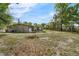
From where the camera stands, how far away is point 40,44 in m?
1.49

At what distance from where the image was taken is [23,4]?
150 centimetres

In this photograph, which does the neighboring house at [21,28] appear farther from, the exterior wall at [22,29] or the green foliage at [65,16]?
the green foliage at [65,16]

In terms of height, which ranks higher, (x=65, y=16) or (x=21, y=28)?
(x=65, y=16)

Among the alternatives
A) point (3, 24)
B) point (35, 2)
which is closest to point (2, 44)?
point (3, 24)

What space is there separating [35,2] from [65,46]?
1.62ft

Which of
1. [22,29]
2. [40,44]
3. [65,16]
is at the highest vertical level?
[65,16]

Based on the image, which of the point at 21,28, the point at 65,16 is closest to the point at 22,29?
A: the point at 21,28

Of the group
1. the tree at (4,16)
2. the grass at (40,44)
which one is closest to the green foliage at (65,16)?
the grass at (40,44)

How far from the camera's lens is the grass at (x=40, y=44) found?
4.81ft

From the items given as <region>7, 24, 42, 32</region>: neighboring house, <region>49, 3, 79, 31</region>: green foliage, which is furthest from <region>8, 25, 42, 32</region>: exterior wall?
<region>49, 3, 79, 31</region>: green foliage

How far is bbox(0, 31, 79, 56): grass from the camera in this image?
147 centimetres

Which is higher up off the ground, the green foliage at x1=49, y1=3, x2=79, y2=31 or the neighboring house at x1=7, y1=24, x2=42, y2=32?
the green foliage at x1=49, y1=3, x2=79, y2=31

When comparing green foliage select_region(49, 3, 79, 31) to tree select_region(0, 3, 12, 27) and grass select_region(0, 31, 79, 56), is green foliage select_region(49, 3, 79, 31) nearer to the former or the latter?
grass select_region(0, 31, 79, 56)

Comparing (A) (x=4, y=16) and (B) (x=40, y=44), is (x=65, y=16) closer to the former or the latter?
(B) (x=40, y=44)
